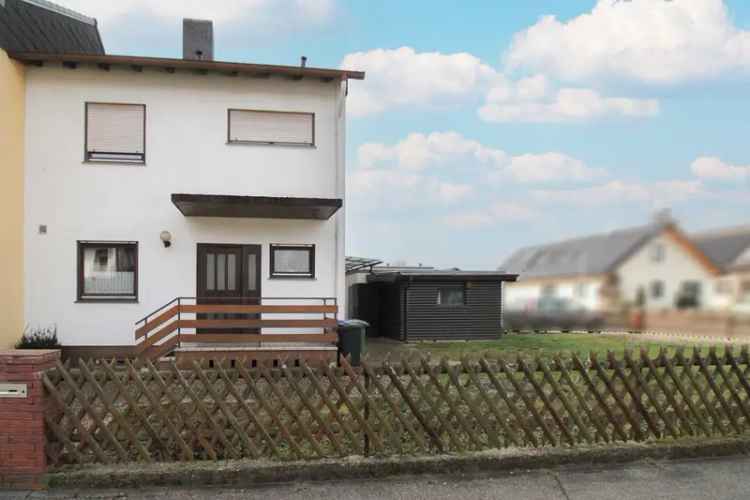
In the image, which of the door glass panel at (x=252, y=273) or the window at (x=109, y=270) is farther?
the door glass panel at (x=252, y=273)

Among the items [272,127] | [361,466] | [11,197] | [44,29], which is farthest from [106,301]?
[361,466]

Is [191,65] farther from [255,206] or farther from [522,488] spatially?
[522,488]

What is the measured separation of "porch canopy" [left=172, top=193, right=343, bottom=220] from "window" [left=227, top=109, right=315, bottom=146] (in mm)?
1736

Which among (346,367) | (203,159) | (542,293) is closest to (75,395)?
(346,367)

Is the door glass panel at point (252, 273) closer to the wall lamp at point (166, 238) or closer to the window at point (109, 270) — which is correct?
the wall lamp at point (166, 238)

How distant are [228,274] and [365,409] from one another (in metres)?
7.98

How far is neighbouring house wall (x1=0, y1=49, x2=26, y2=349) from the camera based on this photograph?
11.6 meters

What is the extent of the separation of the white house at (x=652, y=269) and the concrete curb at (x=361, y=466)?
15.1 feet

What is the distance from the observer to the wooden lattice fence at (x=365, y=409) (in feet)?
18.0

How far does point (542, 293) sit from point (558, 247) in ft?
0.55

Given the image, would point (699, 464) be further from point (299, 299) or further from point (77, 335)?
point (77, 335)

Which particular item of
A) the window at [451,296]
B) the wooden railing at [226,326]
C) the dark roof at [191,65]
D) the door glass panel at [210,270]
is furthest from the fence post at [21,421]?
the window at [451,296]

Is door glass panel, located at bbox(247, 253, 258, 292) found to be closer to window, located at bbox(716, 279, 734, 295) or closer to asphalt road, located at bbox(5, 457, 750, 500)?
asphalt road, located at bbox(5, 457, 750, 500)

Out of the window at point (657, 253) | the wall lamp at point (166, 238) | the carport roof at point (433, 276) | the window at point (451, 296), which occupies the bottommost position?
the window at point (451, 296)
